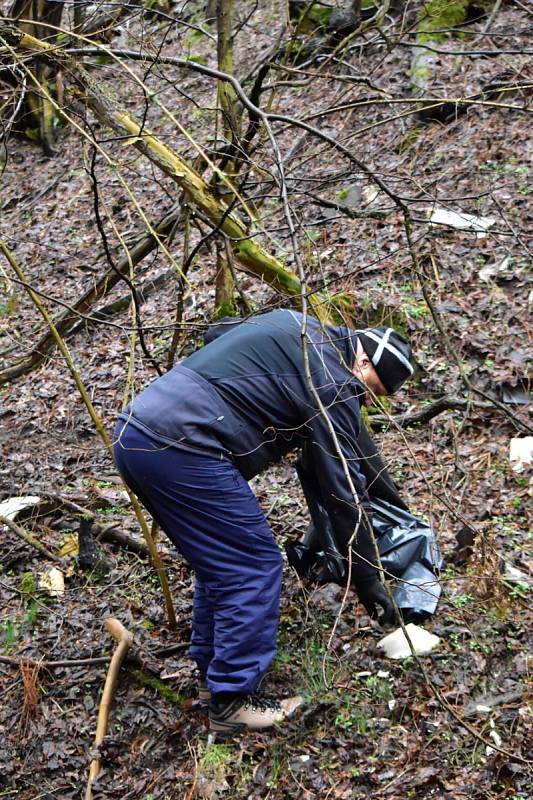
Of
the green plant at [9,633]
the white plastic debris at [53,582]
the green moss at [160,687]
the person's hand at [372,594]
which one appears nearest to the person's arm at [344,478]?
the person's hand at [372,594]

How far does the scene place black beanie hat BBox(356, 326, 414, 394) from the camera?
319cm

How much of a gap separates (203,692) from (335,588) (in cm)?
88

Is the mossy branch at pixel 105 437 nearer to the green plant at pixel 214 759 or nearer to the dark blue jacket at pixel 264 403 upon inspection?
the dark blue jacket at pixel 264 403

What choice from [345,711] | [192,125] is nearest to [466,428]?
[345,711]

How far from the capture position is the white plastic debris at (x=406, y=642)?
3557 millimetres

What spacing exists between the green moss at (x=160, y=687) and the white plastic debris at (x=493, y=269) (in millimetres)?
3727

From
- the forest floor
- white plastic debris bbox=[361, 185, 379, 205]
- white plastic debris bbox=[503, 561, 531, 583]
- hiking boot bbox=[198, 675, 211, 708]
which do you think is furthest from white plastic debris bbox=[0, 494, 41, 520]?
white plastic debris bbox=[361, 185, 379, 205]

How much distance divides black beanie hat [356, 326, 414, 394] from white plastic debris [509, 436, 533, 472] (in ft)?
5.35

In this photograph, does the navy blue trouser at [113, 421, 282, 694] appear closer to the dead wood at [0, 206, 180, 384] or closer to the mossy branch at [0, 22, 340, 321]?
the mossy branch at [0, 22, 340, 321]

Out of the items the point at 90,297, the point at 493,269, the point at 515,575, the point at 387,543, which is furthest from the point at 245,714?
the point at 493,269

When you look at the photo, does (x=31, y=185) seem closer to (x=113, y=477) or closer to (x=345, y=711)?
(x=113, y=477)

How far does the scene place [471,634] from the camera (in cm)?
361

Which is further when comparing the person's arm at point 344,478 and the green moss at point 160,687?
the green moss at point 160,687

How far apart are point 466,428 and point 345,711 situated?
2.14 m
